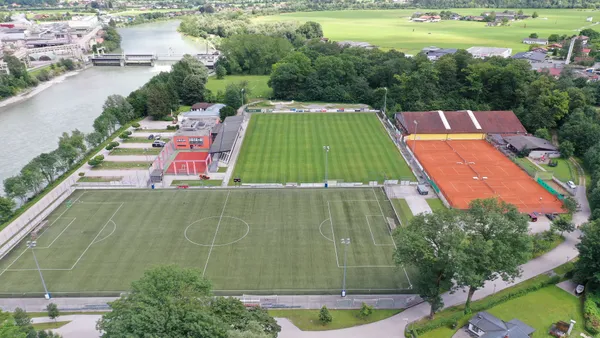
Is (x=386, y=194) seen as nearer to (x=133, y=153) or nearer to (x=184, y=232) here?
(x=184, y=232)

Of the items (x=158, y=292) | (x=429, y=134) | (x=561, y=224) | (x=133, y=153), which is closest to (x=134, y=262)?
(x=158, y=292)

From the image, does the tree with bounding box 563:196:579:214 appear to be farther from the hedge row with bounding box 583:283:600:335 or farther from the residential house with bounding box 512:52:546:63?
the residential house with bounding box 512:52:546:63

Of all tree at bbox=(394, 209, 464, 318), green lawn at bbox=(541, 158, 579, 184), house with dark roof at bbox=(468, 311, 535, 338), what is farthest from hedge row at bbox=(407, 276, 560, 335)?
green lawn at bbox=(541, 158, 579, 184)

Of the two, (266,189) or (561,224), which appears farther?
(266,189)

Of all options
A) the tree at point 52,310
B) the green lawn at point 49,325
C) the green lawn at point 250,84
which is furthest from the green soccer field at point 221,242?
the green lawn at point 250,84

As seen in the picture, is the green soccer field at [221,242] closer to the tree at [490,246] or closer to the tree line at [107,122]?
the tree line at [107,122]
